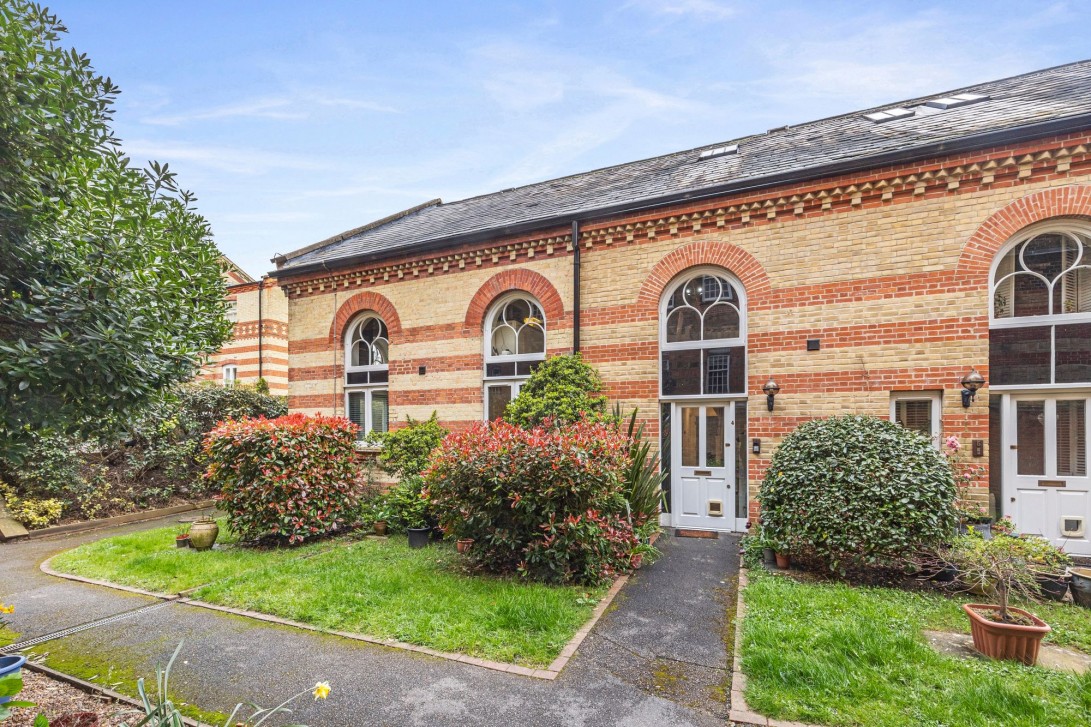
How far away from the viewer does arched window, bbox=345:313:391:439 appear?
1191 centimetres

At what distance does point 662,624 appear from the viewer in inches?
200

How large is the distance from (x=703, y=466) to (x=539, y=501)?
3.87m


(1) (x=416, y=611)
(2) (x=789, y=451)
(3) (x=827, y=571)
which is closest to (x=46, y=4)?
(1) (x=416, y=611)

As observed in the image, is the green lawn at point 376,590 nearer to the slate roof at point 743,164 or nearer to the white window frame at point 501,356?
the white window frame at point 501,356

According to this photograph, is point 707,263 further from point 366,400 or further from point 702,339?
point 366,400

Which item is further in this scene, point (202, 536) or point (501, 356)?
point (501, 356)

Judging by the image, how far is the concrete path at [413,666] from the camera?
358cm

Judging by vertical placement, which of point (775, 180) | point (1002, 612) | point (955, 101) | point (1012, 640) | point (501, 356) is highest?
point (955, 101)

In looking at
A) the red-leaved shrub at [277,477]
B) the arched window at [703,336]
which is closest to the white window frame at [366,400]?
the red-leaved shrub at [277,477]

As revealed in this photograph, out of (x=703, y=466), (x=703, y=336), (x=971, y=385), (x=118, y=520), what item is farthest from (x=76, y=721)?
(x=118, y=520)

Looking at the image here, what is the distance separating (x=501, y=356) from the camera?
1057cm

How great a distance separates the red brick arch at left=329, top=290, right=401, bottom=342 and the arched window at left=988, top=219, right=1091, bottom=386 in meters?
10.5

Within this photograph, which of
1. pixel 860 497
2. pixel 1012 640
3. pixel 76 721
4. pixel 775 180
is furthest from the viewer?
pixel 775 180

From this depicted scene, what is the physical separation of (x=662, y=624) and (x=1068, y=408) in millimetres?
6372
